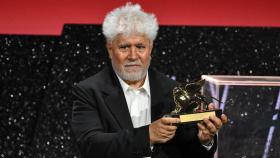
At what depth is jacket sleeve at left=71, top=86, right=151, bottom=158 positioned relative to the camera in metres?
1.35

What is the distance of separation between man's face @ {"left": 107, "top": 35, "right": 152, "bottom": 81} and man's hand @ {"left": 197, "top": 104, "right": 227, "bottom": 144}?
215mm

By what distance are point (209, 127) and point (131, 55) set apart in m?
0.29

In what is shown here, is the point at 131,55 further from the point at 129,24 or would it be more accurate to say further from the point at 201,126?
the point at 201,126

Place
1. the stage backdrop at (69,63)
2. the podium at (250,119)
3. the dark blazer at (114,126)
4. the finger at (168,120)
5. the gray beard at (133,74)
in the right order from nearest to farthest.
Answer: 1. the finger at (168,120)
2. the dark blazer at (114,126)
3. the gray beard at (133,74)
4. the podium at (250,119)
5. the stage backdrop at (69,63)

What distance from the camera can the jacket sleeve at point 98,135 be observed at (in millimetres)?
1354

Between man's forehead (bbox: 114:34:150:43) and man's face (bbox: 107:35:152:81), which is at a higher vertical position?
man's forehead (bbox: 114:34:150:43)

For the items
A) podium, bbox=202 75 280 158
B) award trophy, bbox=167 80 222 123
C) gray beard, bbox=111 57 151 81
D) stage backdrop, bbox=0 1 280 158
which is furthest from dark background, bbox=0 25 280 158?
award trophy, bbox=167 80 222 123

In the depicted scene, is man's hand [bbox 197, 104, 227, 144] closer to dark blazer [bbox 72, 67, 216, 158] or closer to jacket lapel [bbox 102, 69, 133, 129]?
dark blazer [bbox 72, 67, 216, 158]

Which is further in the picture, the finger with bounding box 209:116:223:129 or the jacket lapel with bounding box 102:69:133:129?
the jacket lapel with bounding box 102:69:133:129

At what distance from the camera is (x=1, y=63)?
220 cm

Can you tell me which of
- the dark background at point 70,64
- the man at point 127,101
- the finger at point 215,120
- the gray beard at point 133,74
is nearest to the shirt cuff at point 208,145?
the man at point 127,101

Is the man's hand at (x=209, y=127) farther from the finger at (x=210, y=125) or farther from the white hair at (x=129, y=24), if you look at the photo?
the white hair at (x=129, y=24)

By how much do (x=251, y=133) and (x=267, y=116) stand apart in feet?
0.23

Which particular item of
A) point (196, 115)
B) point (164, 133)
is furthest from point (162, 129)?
point (196, 115)
